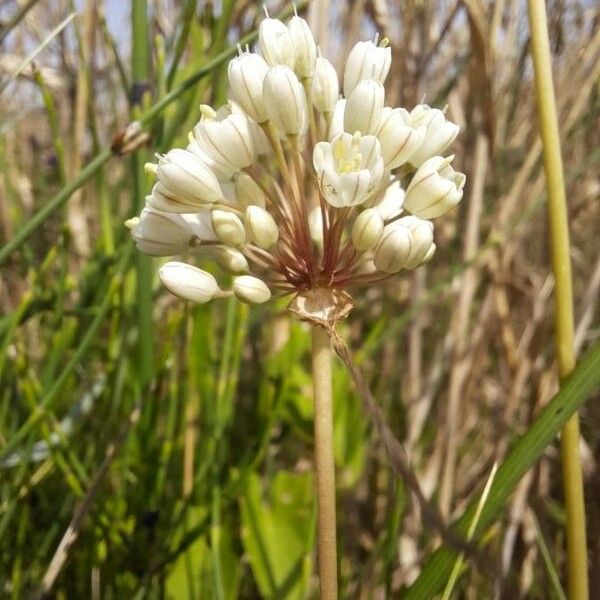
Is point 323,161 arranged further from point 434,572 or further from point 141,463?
point 141,463

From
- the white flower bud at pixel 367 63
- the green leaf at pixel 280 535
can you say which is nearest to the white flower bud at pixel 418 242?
the white flower bud at pixel 367 63

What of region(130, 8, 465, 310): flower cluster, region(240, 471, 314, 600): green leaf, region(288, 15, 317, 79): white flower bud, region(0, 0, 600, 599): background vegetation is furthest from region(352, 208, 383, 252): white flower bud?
region(240, 471, 314, 600): green leaf

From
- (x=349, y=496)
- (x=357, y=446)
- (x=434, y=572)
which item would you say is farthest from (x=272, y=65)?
(x=349, y=496)

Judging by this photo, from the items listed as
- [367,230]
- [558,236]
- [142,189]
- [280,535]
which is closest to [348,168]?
[367,230]

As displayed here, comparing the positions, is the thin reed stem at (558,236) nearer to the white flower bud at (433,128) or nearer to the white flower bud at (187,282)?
the white flower bud at (433,128)

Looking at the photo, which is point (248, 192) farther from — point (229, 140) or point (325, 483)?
point (325, 483)

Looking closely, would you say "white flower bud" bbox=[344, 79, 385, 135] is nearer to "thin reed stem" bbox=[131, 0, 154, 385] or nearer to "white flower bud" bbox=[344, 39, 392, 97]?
"white flower bud" bbox=[344, 39, 392, 97]
